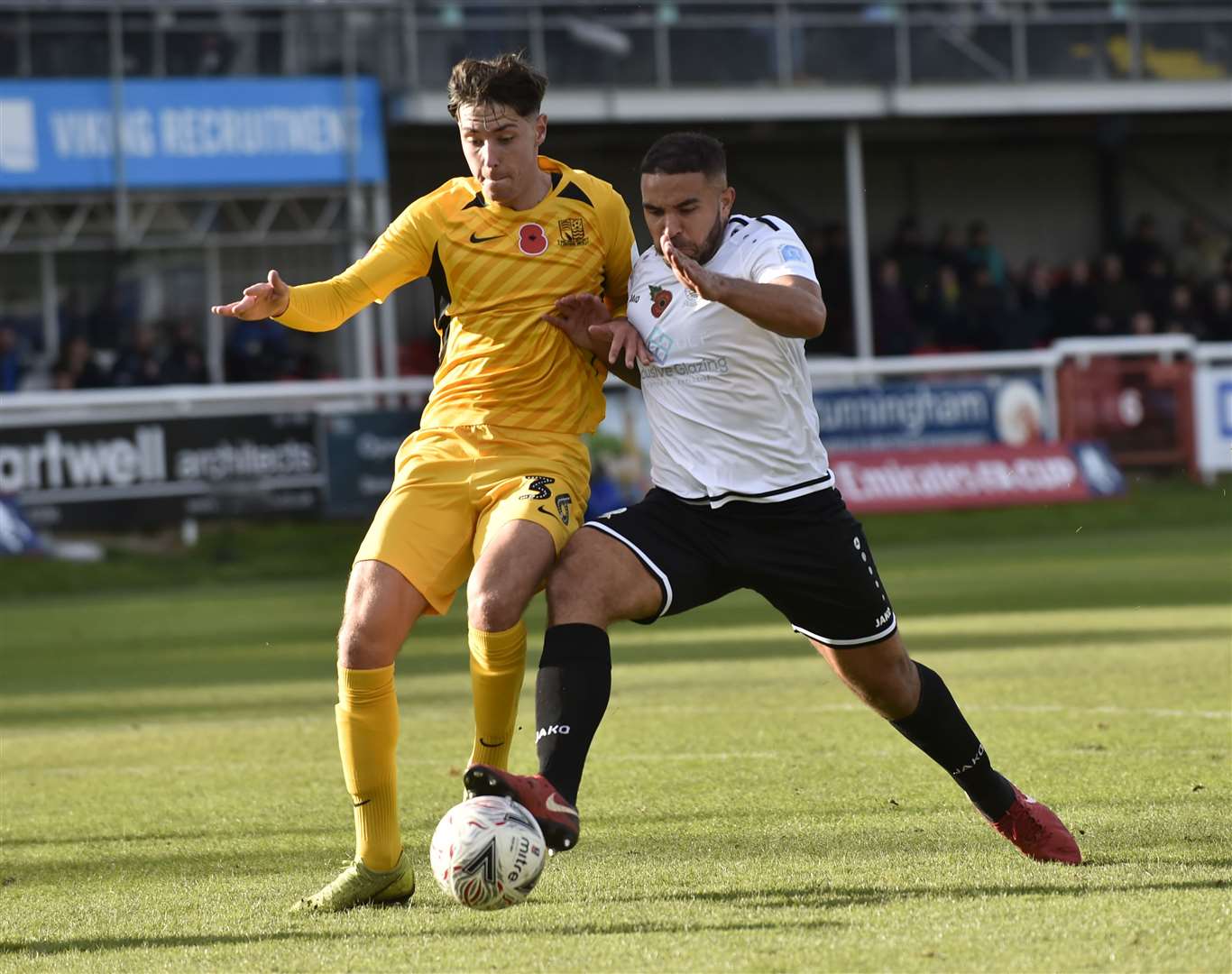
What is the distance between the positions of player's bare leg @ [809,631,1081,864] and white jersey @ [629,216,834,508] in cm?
53

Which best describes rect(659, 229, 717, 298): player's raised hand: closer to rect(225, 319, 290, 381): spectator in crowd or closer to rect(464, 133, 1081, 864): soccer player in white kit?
rect(464, 133, 1081, 864): soccer player in white kit

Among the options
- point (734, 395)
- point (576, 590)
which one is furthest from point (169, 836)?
point (734, 395)

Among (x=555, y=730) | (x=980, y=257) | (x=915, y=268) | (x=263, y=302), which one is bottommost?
(x=555, y=730)

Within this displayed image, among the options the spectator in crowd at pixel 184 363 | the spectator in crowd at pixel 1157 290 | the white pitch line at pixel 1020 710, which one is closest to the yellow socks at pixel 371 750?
the white pitch line at pixel 1020 710

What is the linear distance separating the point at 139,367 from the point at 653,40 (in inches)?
349

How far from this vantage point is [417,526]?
548 centimetres

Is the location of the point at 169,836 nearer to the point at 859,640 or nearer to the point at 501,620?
the point at 501,620

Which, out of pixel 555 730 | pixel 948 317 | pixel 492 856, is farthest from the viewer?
pixel 948 317

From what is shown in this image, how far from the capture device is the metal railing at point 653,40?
2477 cm

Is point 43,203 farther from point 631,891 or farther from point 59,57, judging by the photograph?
point 631,891

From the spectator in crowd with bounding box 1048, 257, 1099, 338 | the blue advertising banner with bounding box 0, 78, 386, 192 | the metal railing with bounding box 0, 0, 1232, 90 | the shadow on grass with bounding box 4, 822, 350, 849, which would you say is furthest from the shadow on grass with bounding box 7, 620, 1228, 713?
the spectator in crowd with bounding box 1048, 257, 1099, 338

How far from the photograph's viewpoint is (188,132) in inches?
984

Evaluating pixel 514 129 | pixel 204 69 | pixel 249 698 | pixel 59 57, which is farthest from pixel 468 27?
pixel 514 129

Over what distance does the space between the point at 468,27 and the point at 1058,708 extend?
63.2 ft
